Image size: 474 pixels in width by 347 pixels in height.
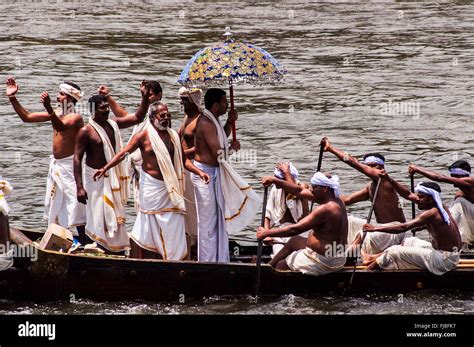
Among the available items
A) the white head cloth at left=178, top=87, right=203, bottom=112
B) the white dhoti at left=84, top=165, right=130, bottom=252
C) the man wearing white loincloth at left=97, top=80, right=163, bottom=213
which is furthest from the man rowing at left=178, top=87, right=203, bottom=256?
the white dhoti at left=84, top=165, right=130, bottom=252

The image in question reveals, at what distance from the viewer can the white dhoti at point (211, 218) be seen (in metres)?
13.9

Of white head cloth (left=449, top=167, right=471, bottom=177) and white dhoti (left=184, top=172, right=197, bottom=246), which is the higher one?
white head cloth (left=449, top=167, right=471, bottom=177)

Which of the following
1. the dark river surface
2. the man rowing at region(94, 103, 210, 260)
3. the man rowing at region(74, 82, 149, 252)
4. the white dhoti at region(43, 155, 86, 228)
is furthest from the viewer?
the dark river surface

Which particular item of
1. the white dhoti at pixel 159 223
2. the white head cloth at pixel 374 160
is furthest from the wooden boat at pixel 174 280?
the white head cloth at pixel 374 160

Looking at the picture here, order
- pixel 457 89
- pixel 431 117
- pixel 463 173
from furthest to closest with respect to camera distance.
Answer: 1. pixel 457 89
2. pixel 431 117
3. pixel 463 173

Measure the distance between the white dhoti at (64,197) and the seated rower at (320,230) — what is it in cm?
252

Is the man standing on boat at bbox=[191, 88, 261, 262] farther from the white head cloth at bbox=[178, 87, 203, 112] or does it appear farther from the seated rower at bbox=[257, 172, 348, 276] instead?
the seated rower at bbox=[257, 172, 348, 276]

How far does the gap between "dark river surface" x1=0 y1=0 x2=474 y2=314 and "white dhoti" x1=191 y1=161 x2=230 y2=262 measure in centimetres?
65

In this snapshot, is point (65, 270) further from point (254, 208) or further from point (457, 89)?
point (457, 89)

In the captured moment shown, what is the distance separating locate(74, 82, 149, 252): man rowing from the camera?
1412 cm

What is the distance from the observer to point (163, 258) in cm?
1382
